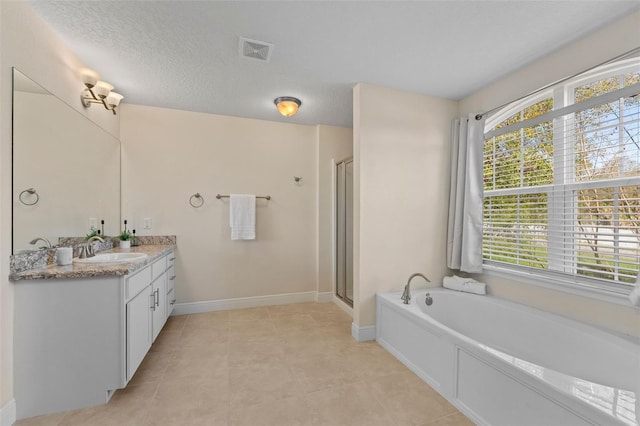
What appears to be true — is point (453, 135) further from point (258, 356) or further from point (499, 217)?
point (258, 356)

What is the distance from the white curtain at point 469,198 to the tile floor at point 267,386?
1.17 m

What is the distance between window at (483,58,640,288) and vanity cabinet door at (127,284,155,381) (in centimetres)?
293

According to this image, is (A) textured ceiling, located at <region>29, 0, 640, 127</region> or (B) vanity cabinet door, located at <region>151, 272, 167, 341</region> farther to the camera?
(B) vanity cabinet door, located at <region>151, 272, 167, 341</region>

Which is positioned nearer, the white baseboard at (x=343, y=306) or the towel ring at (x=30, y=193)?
the towel ring at (x=30, y=193)

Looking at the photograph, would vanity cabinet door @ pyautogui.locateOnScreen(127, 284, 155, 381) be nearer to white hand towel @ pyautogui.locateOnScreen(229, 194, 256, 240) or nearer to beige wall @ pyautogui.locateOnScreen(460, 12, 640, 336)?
white hand towel @ pyautogui.locateOnScreen(229, 194, 256, 240)

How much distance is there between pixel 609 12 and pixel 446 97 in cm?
124

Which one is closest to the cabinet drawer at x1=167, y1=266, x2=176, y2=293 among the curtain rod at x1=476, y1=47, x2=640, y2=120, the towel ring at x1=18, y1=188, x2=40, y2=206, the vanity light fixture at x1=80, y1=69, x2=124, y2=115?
the towel ring at x1=18, y1=188, x2=40, y2=206

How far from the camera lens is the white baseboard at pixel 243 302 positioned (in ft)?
10.5

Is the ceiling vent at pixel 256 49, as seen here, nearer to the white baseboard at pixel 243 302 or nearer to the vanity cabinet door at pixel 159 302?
the vanity cabinet door at pixel 159 302

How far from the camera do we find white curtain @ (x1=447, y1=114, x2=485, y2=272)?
2580mm

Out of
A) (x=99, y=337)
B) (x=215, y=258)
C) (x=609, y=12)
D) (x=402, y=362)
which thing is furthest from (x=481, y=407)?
(x=215, y=258)

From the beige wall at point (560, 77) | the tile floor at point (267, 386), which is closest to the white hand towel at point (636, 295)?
the beige wall at point (560, 77)

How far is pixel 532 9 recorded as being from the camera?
1.60m

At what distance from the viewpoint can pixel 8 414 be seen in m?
1.48
